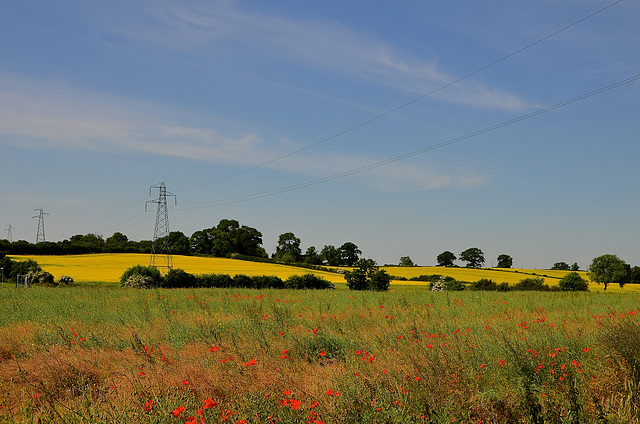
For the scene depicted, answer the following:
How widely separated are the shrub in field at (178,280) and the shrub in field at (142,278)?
41cm

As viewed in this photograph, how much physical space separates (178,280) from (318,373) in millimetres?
29885

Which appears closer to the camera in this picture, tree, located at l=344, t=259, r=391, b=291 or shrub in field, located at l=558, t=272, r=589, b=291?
tree, located at l=344, t=259, r=391, b=291

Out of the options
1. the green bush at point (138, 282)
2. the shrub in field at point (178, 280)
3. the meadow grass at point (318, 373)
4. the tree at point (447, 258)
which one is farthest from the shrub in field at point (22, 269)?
the tree at point (447, 258)

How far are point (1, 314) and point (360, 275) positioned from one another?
24.0 meters

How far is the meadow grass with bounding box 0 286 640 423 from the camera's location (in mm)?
4832

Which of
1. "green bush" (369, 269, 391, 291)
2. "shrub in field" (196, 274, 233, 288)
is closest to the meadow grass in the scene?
"green bush" (369, 269, 391, 291)

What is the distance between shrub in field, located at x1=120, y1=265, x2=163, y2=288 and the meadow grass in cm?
2199

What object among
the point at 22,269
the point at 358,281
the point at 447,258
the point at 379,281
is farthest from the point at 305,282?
the point at 447,258

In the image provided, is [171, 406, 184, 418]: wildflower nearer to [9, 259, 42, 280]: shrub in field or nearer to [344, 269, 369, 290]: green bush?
[344, 269, 369, 290]: green bush

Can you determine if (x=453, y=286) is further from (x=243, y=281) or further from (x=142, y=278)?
(x=142, y=278)

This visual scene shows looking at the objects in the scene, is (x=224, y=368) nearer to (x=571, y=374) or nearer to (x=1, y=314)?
(x=571, y=374)

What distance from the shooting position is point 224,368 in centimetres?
652

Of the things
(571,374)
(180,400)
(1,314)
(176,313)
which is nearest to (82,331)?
(176,313)

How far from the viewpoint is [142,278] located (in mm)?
32125
